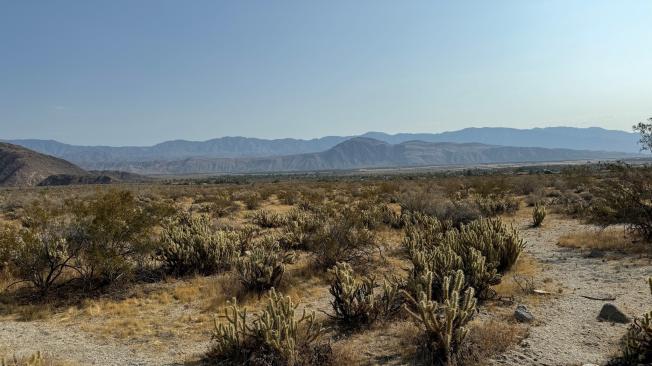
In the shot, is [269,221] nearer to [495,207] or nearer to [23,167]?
[495,207]

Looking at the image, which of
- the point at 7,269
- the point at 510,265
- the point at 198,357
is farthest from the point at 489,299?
the point at 7,269

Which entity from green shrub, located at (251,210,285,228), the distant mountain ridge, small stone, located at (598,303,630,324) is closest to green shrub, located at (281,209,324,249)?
green shrub, located at (251,210,285,228)

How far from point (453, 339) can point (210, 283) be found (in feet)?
19.7

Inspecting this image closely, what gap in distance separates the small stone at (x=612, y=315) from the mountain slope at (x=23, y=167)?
372 ft

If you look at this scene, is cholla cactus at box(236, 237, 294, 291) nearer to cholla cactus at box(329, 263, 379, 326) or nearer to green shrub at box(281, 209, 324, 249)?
cholla cactus at box(329, 263, 379, 326)

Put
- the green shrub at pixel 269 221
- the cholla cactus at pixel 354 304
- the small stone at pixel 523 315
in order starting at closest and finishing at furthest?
the small stone at pixel 523 315, the cholla cactus at pixel 354 304, the green shrub at pixel 269 221

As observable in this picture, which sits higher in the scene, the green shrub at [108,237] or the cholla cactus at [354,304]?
the green shrub at [108,237]

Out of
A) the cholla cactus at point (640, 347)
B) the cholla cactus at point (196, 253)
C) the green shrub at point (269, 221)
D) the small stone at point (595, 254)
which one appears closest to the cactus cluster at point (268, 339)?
the cholla cactus at point (640, 347)

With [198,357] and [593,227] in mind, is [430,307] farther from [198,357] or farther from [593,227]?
[593,227]

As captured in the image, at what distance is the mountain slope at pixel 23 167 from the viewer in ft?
322

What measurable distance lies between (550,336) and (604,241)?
7762 mm

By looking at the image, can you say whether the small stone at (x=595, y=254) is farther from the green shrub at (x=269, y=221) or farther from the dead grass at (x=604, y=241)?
the green shrub at (x=269, y=221)

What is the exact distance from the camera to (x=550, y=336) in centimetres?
623

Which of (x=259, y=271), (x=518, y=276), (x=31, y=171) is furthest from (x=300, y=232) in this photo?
(x=31, y=171)
